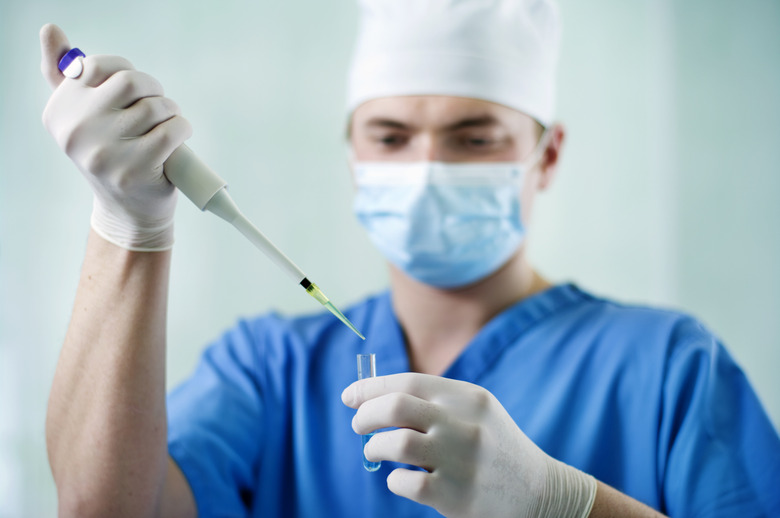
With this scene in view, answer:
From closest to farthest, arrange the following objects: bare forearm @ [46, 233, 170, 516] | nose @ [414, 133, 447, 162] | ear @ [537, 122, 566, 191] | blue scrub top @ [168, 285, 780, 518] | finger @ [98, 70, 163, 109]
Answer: finger @ [98, 70, 163, 109], bare forearm @ [46, 233, 170, 516], blue scrub top @ [168, 285, 780, 518], nose @ [414, 133, 447, 162], ear @ [537, 122, 566, 191]

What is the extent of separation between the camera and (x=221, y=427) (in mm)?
1017

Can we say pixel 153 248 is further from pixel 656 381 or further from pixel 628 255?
pixel 628 255

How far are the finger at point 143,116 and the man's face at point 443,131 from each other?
49 cm

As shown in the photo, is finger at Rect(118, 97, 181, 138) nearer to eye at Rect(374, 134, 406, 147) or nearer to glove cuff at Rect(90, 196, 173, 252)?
glove cuff at Rect(90, 196, 173, 252)

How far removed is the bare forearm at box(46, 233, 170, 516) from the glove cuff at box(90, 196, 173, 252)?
0.01 m

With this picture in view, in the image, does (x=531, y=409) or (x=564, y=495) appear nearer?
(x=564, y=495)

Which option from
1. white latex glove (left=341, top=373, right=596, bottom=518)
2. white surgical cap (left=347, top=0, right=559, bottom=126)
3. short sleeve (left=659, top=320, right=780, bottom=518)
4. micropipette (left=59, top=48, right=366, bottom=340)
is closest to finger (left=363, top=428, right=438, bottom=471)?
white latex glove (left=341, top=373, right=596, bottom=518)

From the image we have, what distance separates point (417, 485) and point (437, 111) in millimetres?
646

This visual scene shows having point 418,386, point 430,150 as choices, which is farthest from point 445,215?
point 418,386

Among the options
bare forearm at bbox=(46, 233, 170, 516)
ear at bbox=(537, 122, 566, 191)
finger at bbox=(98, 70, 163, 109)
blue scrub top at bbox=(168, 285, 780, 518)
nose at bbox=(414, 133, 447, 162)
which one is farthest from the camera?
ear at bbox=(537, 122, 566, 191)

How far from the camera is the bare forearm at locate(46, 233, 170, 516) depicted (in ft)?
2.51

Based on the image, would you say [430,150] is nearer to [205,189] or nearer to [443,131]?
[443,131]

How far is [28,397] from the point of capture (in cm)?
139

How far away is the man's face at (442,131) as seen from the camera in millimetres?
1071
